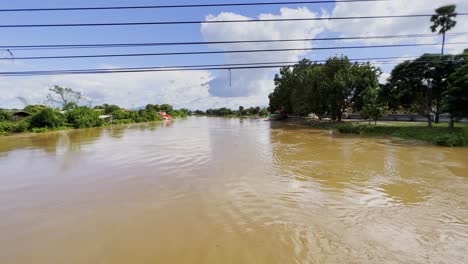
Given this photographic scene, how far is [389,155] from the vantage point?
13.3 metres

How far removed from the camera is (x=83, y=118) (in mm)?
42719

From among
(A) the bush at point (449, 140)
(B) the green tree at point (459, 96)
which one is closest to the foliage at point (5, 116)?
(A) the bush at point (449, 140)

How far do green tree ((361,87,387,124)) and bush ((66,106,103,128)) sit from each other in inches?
1753

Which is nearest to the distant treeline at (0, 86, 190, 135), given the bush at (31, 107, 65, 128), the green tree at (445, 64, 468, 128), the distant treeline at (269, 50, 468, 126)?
the bush at (31, 107, 65, 128)

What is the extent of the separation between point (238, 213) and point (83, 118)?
1812 inches

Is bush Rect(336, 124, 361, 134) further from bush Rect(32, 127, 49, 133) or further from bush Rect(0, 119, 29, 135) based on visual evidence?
bush Rect(0, 119, 29, 135)

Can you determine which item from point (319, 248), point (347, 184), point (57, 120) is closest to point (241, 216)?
point (319, 248)

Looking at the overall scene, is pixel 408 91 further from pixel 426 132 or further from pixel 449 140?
pixel 449 140

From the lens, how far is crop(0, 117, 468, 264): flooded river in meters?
4.29

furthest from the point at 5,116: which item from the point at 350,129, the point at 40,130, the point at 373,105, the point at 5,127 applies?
the point at 373,105

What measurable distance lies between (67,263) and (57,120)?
139ft

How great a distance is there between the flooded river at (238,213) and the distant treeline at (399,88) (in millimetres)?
6269

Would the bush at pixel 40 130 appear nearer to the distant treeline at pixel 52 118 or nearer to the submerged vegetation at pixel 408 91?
the distant treeline at pixel 52 118

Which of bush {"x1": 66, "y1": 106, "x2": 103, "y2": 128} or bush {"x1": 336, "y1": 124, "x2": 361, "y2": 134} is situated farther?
bush {"x1": 66, "y1": 106, "x2": 103, "y2": 128}
